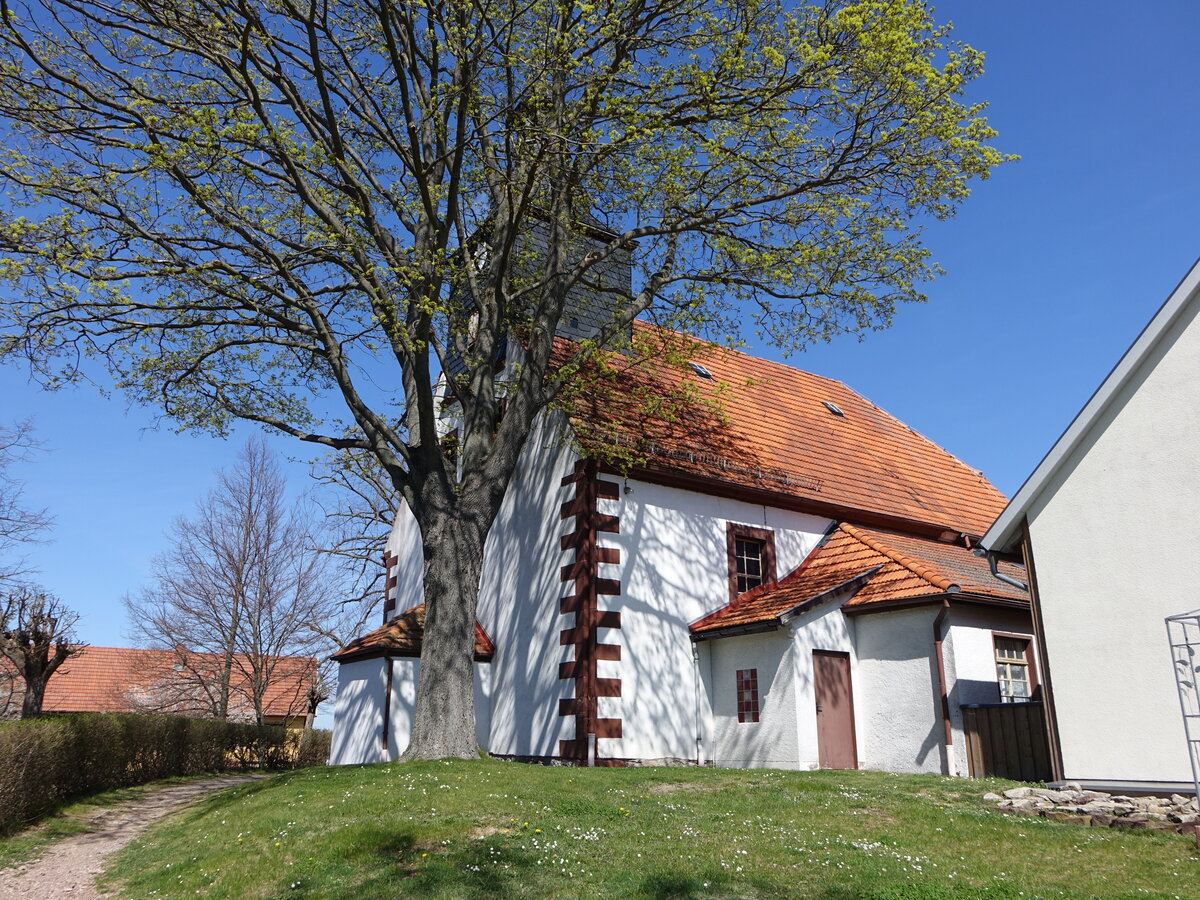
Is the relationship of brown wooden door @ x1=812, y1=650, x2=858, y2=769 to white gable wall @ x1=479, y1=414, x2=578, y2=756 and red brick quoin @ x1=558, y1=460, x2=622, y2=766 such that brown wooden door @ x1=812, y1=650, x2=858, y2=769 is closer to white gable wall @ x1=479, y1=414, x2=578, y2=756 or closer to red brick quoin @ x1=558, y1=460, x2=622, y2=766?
red brick quoin @ x1=558, y1=460, x2=622, y2=766

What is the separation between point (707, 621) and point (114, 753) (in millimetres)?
11557

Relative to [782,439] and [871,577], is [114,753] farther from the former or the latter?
[782,439]

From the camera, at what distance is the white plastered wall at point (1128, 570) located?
1034 cm

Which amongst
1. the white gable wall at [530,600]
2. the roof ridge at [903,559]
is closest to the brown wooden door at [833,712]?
A: the roof ridge at [903,559]

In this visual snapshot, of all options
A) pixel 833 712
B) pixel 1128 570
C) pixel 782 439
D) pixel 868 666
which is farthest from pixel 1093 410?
pixel 782 439

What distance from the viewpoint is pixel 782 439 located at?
70.2ft

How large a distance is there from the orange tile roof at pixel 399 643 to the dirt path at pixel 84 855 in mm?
3943

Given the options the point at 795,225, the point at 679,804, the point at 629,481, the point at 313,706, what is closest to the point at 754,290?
the point at 795,225

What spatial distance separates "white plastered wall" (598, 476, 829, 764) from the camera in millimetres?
16281

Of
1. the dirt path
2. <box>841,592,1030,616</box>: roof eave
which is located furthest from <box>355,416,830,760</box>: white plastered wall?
the dirt path

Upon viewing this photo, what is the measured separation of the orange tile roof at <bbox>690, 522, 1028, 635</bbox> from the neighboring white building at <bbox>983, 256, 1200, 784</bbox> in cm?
379

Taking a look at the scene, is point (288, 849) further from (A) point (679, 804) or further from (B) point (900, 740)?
(B) point (900, 740)

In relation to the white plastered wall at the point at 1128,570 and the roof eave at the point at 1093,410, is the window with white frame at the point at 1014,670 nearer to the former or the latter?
the roof eave at the point at 1093,410

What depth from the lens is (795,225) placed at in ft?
50.4
